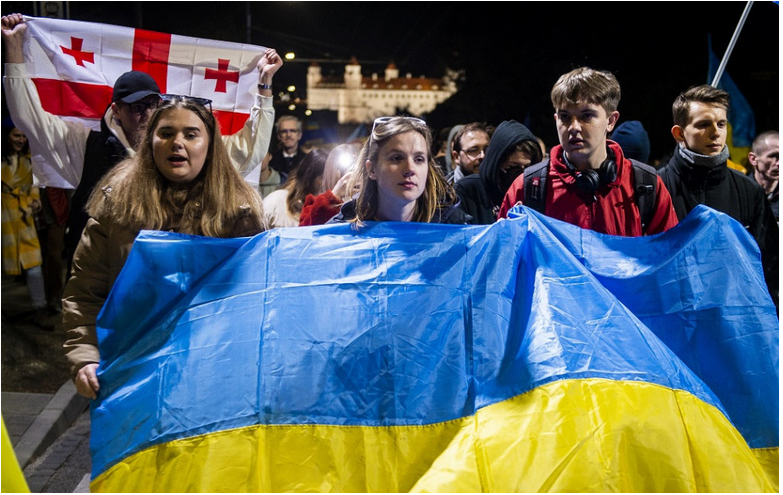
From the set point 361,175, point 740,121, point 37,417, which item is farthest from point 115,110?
point 740,121

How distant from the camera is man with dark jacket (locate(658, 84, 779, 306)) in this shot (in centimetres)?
457

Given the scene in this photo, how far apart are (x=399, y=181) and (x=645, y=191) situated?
48.5 inches

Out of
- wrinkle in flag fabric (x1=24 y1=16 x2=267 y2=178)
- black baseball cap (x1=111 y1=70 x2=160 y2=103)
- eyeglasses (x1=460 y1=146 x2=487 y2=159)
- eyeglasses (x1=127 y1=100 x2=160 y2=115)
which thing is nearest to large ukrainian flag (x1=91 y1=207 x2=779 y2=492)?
eyeglasses (x1=127 y1=100 x2=160 y2=115)

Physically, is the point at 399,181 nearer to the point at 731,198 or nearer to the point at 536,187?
the point at 536,187

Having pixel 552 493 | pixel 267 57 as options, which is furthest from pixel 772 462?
pixel 267 57

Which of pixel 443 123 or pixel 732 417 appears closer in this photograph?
pixel 732 417

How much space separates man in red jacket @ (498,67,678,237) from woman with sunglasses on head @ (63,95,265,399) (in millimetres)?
1414

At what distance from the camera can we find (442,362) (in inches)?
123

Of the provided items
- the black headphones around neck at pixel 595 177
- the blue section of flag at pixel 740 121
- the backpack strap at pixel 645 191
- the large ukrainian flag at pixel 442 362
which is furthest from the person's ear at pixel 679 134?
the blue section of flag at pixel 740 121

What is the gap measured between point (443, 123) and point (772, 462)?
3531cm

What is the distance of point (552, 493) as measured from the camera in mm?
2639

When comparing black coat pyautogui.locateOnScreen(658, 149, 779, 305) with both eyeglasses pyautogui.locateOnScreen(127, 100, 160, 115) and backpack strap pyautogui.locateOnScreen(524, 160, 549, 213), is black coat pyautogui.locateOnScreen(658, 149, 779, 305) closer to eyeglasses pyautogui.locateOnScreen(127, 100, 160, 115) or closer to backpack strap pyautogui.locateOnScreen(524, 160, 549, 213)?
backpack strap pyautogui.locateOnScreen(524, 160, 549, 213)

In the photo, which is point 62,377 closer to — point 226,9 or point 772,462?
point 772,462

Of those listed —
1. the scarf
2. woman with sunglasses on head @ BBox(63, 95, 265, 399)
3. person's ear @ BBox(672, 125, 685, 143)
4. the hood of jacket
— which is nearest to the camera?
woman with sunglasses on head @ BBox(63, 95, 265, 399)
